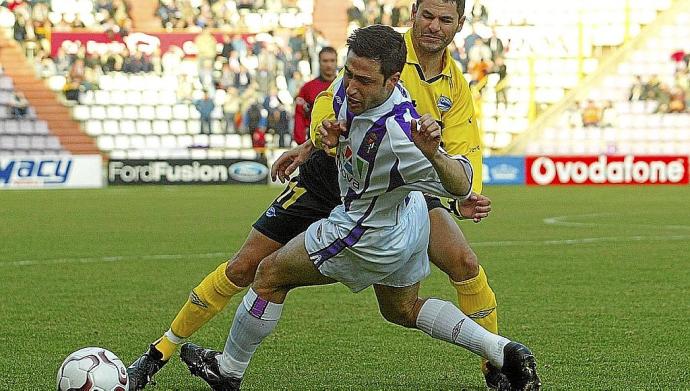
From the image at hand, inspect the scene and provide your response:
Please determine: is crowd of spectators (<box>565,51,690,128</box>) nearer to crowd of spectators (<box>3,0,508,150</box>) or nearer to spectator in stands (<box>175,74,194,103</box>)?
crowd of spectators (<box>3,0,508,150</box>)

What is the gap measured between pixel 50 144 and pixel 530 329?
82.3 ft

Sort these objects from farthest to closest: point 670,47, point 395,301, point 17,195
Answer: point 670,47 < point 17,195 < point 395,301

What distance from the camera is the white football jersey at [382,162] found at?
4.63 metres

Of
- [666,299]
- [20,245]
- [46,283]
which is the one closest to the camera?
[666,299]

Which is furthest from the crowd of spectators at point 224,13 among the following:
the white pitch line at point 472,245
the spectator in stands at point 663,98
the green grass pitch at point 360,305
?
the white pitch line at point 472,245

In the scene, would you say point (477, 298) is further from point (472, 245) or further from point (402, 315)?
point (472, 245)

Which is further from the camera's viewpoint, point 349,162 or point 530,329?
point 530,329

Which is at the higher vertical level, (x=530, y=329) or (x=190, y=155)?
(x=530, y=329)

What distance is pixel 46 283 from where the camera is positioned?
9945 mm

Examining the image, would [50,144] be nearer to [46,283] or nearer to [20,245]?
[20,245]

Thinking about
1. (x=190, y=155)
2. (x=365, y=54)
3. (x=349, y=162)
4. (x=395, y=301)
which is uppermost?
(x=365, y=54)

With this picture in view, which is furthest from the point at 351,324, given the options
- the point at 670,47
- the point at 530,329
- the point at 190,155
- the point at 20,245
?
the point at 670,47

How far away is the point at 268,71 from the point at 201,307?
25077 millimetres

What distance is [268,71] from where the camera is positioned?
3053 cm
